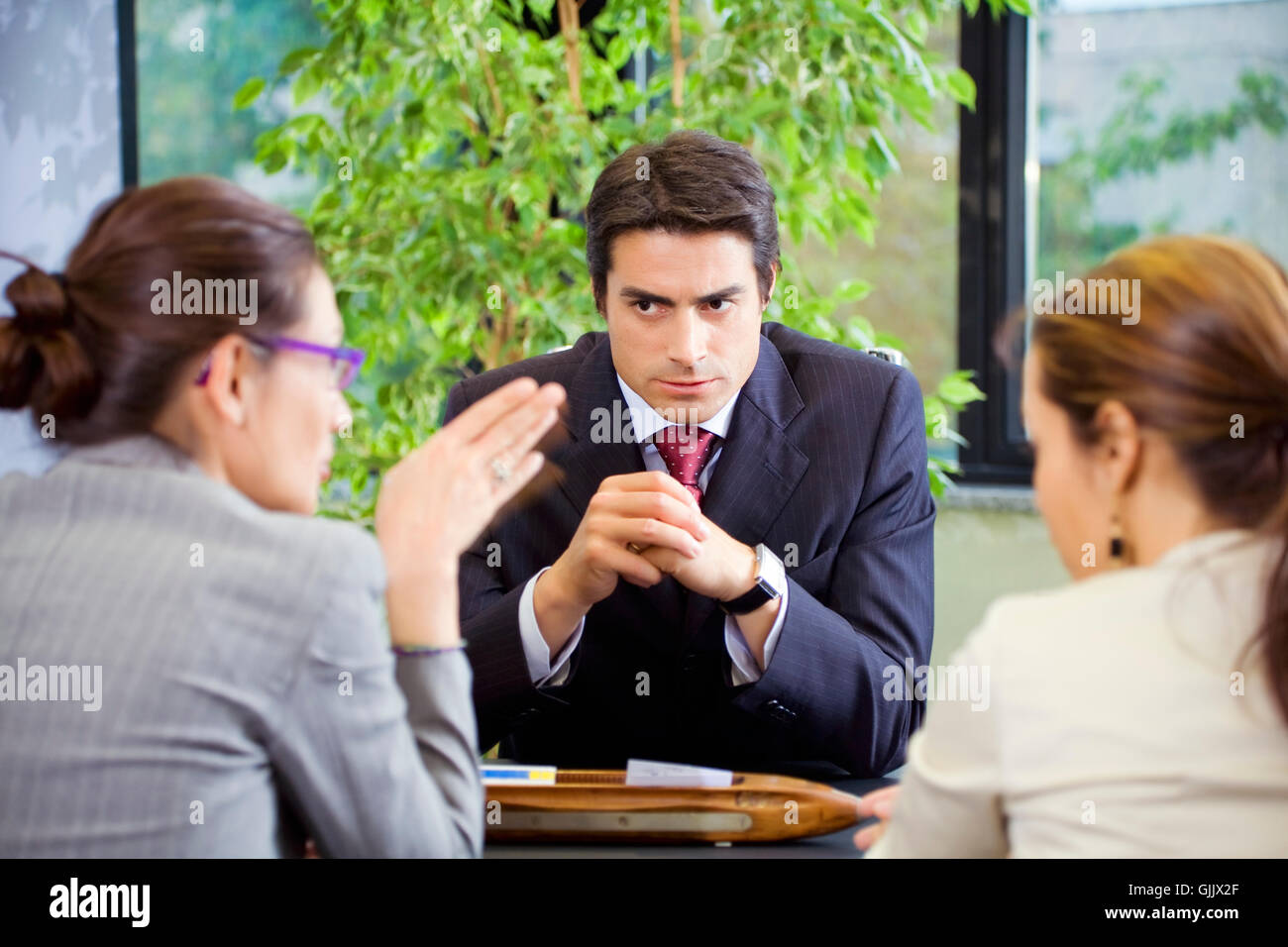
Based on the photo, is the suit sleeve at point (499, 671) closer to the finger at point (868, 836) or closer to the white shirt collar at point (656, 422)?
the white shirt collar at point (656, 422)

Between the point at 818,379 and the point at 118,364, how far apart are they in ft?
4.11

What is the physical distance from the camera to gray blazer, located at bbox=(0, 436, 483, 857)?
92 cm

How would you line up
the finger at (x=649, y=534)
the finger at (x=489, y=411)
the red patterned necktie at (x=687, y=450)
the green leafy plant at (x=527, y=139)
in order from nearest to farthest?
the finger at (x=489, y=411) < the finger at (x=649, y=534) < the red patterned necktie at (x=687, y=450) < the green leafy plant at (x=527, y=139)

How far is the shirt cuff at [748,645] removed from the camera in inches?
63.6

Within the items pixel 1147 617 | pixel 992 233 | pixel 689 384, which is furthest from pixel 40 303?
pixel 992 233

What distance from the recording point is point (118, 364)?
1044mm

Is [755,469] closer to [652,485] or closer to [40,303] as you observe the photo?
[652,485]

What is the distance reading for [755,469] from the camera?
195 centimetres

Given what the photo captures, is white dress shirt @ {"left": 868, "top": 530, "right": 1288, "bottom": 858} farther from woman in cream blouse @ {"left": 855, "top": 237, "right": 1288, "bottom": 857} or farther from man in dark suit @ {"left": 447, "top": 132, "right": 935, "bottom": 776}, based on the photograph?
man in dark suit @ {"left": 447, "top": 132, "right": 935, "bottom": 776}

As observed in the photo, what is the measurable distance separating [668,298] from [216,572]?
1.06 metres

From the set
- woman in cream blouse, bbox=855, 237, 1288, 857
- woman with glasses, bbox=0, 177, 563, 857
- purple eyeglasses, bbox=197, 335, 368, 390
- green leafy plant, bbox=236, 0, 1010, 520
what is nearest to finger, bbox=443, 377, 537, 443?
woman with glasses, bbox=0, 177, 563, 857

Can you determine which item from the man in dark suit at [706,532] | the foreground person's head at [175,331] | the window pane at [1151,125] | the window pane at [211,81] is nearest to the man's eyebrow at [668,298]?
the man in dark suit at [706,532]
